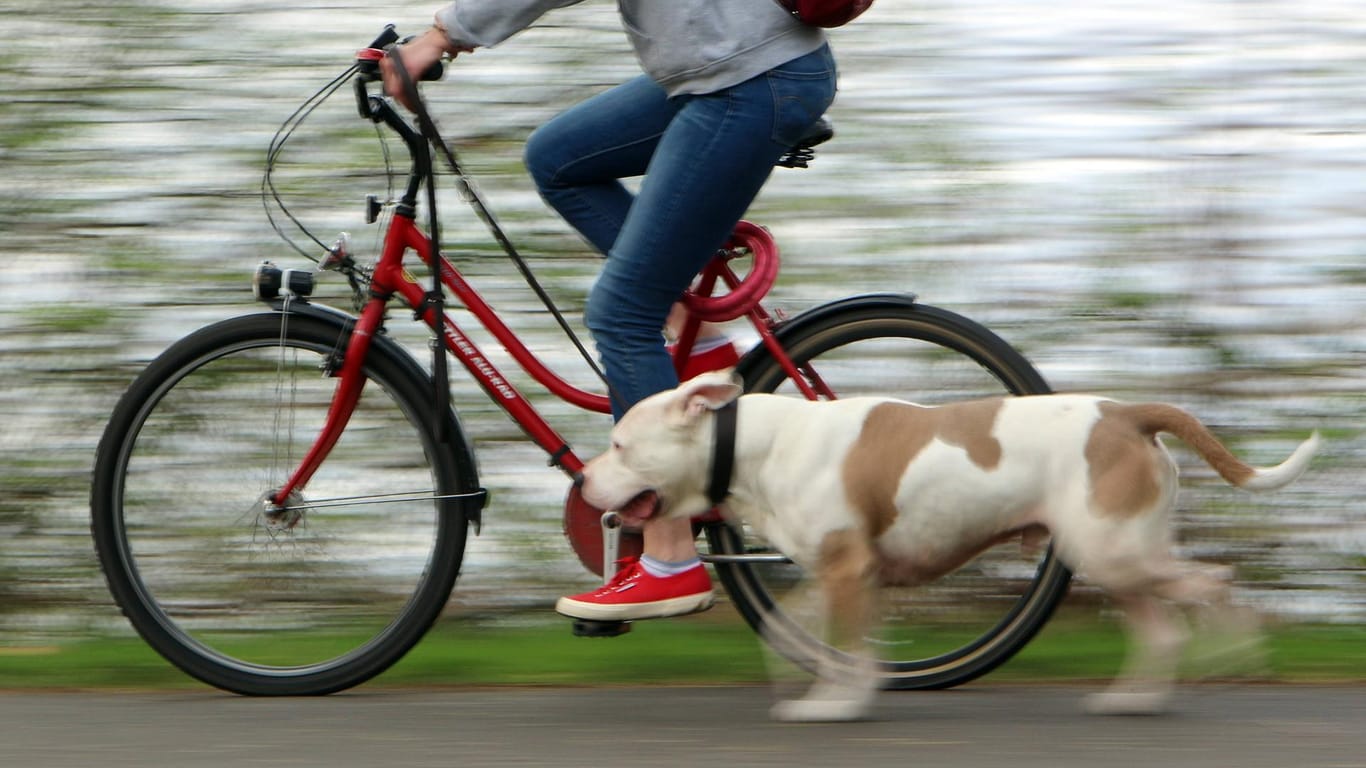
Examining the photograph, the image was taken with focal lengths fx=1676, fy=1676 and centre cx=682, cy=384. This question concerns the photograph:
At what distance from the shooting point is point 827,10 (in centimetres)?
364

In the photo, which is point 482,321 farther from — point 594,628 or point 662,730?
point 662,730

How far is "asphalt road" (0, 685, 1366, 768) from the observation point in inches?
136

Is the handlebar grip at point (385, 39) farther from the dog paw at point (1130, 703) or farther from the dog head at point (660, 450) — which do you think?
the dog paw at point (1130, 703)

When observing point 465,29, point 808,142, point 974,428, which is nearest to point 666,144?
point 808,142

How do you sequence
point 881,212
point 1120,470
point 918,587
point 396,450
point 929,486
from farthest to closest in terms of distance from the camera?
point 881,212
point 396,450
point 918,587
point 929,486
point 1120,470

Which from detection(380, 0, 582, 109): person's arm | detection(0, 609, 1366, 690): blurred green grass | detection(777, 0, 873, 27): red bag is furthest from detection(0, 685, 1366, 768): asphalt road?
detection(777, 0, 873, 27): red bag

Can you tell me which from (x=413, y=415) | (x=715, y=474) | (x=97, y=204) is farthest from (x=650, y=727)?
(x=97, y=204)

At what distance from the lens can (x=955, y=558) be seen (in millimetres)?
3734

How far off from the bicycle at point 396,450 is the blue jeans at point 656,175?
21 cm

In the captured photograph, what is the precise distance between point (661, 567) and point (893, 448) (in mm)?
631

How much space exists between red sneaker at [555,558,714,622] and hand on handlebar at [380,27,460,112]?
1214 millimetres

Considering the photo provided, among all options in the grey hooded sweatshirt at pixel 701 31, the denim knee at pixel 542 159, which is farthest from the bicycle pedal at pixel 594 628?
the grey hooded sweatshirt at pixel 701 31

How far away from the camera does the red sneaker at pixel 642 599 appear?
3900mm

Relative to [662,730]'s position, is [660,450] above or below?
above
